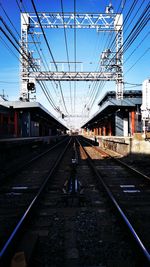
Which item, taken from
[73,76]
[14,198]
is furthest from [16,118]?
[14,198]

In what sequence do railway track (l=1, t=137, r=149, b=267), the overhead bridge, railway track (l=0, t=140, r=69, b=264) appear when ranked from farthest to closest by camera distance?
the overhead bridge → railway track (l=0, t=140, r=69, b=264) → railway track (l=1, t=137, r=149, b=267)

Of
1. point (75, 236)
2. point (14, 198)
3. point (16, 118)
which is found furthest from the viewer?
point (16, 118)

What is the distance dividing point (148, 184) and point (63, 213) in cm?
396

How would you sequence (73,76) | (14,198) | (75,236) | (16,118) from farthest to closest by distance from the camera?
1. (73,76)
2. (16,118)
3. (14,198)
4. (75,236)

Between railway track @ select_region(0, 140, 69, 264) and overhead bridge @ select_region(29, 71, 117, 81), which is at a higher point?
overhead bridge @ select_region(29, 71, 117, 81)

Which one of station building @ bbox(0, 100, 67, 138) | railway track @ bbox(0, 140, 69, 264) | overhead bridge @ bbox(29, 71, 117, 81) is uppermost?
overhead bridge @ bbox(29, 71, 117, 81)

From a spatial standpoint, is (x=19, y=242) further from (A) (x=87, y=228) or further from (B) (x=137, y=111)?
(B) (x=137, y=111)

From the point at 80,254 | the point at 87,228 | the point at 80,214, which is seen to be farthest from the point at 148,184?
the point at 80,254

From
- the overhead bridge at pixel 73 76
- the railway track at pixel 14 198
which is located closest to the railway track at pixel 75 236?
the railway track at pixel 14 198

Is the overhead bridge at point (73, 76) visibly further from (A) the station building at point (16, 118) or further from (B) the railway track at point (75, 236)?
(B) the railway track at point (75, 236)

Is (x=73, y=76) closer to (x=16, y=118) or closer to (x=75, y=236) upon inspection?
(x=16, y=118)

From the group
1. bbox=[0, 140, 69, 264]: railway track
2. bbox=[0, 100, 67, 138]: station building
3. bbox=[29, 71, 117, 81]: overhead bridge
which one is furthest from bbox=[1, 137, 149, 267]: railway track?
bbox=[29, 71, 117, 81]: overhead bridge

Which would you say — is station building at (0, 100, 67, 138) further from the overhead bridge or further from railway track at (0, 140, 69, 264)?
railway track at (0, 140, 69, 264)

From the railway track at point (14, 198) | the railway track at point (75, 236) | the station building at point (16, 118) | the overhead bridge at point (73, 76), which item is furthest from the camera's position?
the overhead bridge at point (73, 76)
